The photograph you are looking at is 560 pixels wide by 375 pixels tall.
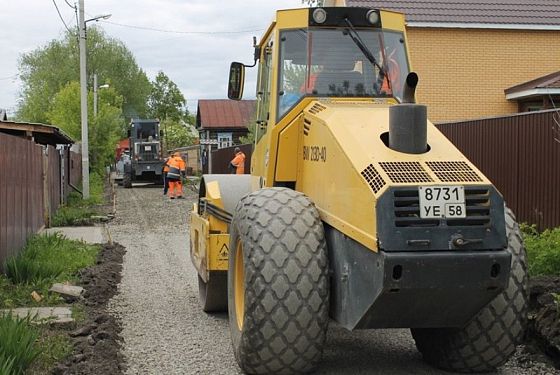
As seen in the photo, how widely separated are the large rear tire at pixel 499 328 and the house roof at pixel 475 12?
16570mm

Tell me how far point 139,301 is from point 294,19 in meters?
4.21

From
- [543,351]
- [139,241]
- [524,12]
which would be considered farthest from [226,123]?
A: [543,351]

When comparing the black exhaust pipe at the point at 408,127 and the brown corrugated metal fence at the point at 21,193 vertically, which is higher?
the black exhaust pipe at the point at 408,127

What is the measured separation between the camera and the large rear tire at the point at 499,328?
5695 millimetres

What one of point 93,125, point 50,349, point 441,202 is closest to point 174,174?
point 93,125

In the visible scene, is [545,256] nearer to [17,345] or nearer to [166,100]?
[17,345]

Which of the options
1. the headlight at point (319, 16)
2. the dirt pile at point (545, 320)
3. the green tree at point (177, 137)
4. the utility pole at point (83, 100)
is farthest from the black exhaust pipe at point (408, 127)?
the green tree at point (177, 137)

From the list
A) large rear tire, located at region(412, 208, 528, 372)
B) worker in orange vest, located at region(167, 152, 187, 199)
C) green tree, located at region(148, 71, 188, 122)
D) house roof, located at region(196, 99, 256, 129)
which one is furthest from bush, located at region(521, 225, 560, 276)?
green tree, located at region(148, 71, 188, 122)

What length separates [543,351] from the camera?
6.71 metres

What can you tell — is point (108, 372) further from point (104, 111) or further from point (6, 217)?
point (104, 111)

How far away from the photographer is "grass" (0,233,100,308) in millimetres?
9086

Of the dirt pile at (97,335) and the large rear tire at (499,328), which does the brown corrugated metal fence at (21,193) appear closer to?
the dirt pile at (97,335)

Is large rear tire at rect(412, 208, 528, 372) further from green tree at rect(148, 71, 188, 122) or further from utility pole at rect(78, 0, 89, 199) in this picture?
green tree at rect(148, 71, 188, 122)

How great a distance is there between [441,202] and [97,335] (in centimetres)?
354
